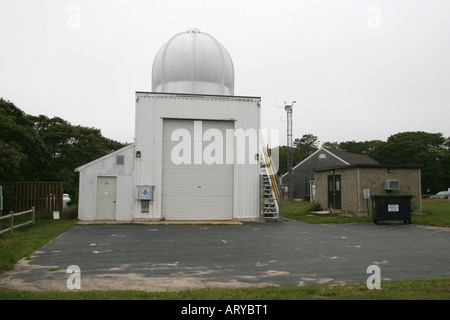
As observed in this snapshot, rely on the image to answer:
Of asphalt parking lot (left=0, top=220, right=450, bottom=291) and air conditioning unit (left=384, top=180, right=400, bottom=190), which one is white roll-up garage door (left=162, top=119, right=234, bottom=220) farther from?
air conditioning unit (left=384, top=180, right=400, bottom=190)

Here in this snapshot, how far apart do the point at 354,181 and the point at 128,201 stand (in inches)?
464

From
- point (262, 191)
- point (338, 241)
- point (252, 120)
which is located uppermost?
point (252, 120)

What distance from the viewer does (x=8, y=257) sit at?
7.96m

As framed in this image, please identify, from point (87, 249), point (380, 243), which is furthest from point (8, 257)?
point (380, 243)

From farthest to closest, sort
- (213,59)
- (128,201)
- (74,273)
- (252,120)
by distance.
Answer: (213,59), (252,120), (128,201), (74,273)

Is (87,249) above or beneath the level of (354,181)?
beneath

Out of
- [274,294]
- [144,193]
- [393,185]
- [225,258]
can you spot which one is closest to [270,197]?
[144,193]

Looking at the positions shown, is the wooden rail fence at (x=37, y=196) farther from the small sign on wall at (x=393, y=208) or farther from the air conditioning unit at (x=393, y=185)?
the air conditioning unit at (x=393, y=185)

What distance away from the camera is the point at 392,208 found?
16.7 metres

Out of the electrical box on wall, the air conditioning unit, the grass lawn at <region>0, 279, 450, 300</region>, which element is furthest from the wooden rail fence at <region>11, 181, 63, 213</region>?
the air conditioning unit

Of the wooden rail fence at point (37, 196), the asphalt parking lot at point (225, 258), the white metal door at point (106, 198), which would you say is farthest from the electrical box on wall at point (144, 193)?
the wooden rail fence at point (37, 196)

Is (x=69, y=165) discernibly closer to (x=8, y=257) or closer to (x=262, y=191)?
(x=262, y=191)

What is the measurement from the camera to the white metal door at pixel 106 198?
56.2 ft

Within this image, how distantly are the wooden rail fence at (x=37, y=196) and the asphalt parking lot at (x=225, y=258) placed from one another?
234 inches
